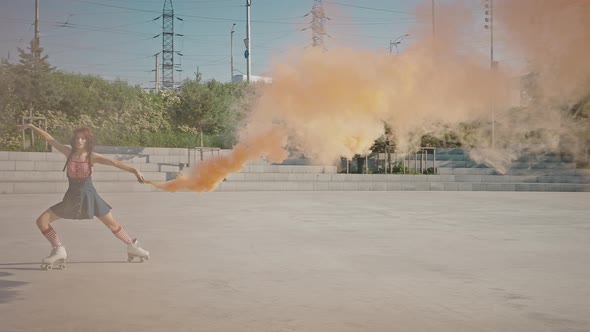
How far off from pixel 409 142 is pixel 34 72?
18360 millimetres

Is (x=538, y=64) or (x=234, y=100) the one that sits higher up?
(x=234, y=100)

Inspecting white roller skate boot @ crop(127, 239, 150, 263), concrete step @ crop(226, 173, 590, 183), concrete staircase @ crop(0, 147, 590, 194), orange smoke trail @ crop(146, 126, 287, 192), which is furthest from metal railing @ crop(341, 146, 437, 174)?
white roller skate boot @ crop(127, 239, 150, 263)

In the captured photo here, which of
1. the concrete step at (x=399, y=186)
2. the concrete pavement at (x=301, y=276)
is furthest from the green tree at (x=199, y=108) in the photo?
the concrete pavement at (x=301, y=276)

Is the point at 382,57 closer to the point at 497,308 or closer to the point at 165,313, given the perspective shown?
the point at 497,308

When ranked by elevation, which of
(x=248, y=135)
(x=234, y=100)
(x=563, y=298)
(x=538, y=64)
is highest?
(x=234, y=100)

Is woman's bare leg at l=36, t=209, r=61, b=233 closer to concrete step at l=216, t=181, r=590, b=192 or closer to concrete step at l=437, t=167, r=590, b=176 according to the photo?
concrete step at l=216, t=181, r=590, b=192

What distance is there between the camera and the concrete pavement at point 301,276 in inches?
185

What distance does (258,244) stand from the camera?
29.2ft

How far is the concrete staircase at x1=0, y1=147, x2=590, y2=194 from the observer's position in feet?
69.6

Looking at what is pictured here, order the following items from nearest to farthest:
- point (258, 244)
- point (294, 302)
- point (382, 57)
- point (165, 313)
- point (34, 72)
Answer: point (165, 313)
point (294, 302)
point (258, 244)
point (382, 57)
point (34, 72)

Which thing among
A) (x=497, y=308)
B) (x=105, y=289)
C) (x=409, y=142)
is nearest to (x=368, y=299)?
(x=497, y=308)

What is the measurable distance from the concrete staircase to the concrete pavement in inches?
359

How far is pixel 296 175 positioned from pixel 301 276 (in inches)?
738

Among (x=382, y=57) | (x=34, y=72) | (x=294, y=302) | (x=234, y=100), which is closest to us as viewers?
(x=294, y=302)
